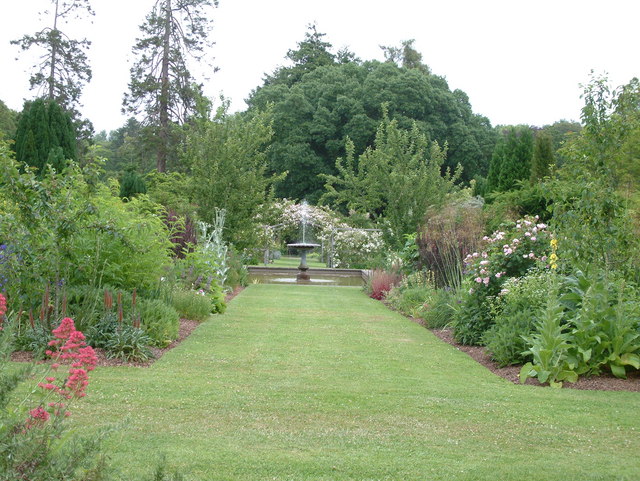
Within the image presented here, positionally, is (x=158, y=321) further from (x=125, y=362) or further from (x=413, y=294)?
(x=413, y=294)

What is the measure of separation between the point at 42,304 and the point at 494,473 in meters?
5.78

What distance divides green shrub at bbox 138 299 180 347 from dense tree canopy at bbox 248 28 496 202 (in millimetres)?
28867

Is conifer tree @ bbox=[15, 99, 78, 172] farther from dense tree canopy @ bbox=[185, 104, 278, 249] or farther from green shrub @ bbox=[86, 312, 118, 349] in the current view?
green shrub @ bbox=[86, 312, 118, 349]

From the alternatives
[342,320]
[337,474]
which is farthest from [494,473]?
[342,320]

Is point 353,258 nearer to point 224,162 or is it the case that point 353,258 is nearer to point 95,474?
point 224,162

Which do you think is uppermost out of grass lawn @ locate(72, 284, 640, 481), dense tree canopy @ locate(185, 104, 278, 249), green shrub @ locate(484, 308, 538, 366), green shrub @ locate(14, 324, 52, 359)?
dense tree canopy @ locate(185, 104, 278, 249)

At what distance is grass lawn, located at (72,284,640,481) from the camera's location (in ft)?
13.9

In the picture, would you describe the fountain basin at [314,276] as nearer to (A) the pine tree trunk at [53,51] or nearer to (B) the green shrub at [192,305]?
(B) the green shrub at [192,305]

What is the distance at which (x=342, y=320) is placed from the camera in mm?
11852

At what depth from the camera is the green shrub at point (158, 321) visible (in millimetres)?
8391

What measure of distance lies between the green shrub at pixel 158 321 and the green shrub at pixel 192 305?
1.77 metres

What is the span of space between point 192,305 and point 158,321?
2.48 meters

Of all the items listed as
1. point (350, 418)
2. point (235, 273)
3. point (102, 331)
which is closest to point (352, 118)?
point (235, 273)

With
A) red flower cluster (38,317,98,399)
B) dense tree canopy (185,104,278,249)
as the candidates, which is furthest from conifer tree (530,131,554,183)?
red flower cluster (38,317,98,399)
